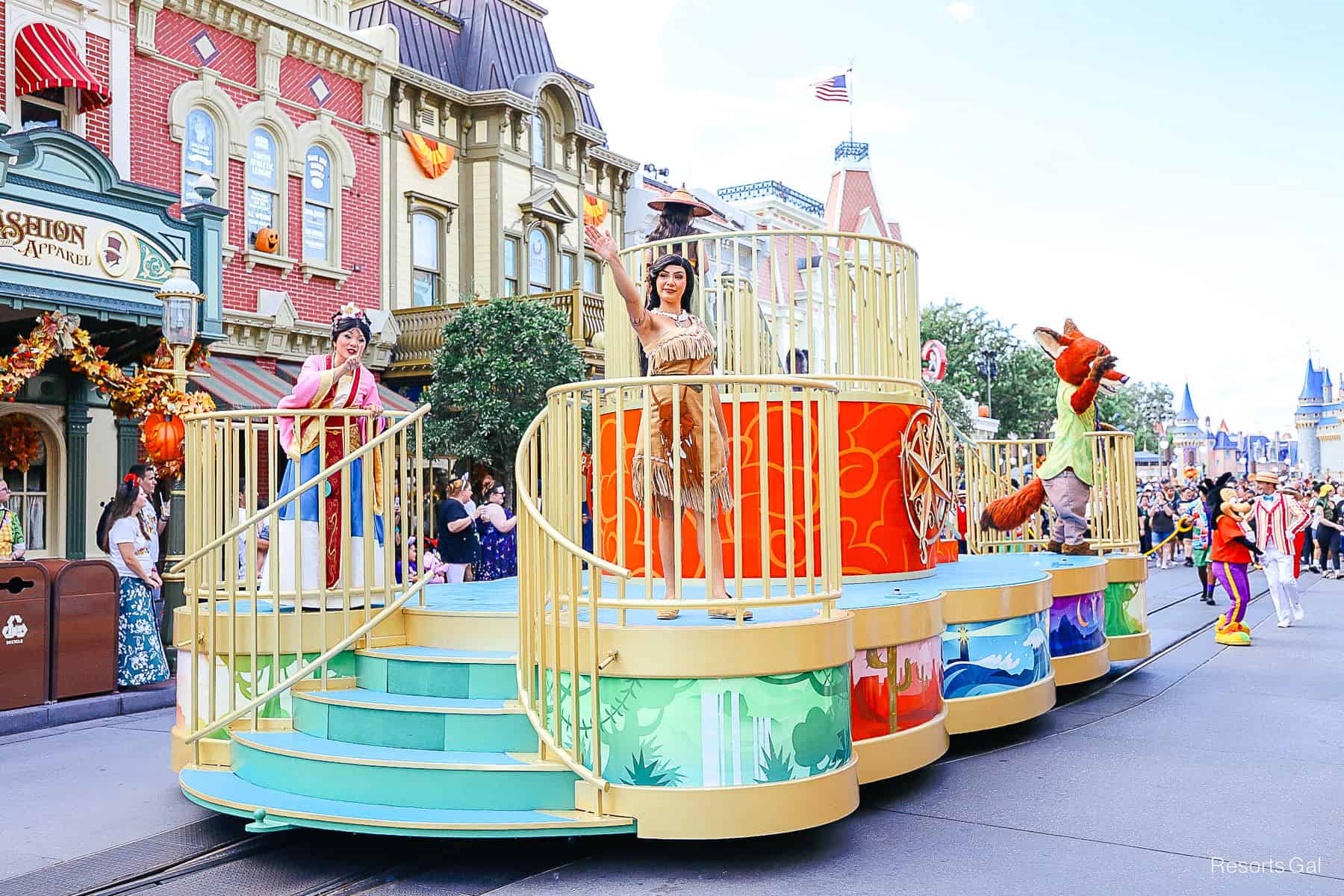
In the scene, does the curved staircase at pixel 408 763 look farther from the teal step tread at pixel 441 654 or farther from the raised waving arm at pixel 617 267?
the raised waving arm at pixel 617 267

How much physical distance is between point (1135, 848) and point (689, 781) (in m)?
1.89

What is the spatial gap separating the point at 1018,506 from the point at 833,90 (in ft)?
65.1

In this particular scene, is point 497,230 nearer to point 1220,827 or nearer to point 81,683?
point 81,683

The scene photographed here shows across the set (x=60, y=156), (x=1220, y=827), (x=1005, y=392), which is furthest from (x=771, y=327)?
(x=1005, y=392)

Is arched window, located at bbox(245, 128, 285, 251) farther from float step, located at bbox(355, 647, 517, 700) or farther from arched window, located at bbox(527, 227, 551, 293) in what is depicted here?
float step, located at bbox(355, 647, 517, 700)

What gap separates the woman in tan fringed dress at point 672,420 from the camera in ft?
15.7

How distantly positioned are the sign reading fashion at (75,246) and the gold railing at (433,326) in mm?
7550

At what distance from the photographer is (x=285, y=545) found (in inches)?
238

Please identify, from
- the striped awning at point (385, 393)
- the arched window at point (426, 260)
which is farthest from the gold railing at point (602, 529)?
the arched window at point (426, 260)

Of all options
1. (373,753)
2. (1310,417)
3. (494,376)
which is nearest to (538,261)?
(494,376)

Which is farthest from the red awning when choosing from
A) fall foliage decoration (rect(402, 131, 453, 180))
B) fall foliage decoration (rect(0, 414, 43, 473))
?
fall foliage decoration (rect(402, 131, 453, 180))

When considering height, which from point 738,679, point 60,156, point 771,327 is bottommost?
point 738,679

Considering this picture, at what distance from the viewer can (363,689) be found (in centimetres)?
566

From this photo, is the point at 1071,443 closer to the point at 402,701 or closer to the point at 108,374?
the point at 402,701
